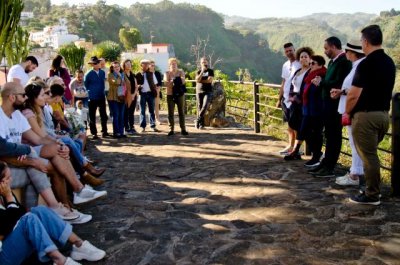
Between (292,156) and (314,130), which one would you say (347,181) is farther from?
(292,156)

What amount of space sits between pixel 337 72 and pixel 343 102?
457 millimetres

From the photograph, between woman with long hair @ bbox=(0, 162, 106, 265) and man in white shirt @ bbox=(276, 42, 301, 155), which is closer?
woman with long hair @ bbox=(0, 162, 106, 265)

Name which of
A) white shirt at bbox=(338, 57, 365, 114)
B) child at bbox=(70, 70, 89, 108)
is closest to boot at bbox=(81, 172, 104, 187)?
white shirt at bbox=(338, 57, 365, 114)

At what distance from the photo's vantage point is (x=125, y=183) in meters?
5.80

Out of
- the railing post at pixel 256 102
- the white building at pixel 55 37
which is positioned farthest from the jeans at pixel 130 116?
the white building at pixel 55 37

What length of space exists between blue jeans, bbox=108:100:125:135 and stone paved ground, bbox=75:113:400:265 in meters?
2.30

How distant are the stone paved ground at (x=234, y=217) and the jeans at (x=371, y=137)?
0.31 m

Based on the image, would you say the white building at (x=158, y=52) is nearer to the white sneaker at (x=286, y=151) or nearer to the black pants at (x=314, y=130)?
the white sneaker at (x=286, y=151)

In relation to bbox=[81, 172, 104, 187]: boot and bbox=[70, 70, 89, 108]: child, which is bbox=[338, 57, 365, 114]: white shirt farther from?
bbox=[70, 70, 89, 108]: child

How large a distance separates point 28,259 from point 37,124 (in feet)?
6.24

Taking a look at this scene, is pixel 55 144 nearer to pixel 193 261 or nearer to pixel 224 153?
pixel 193 261

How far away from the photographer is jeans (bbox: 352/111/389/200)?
4246 mm

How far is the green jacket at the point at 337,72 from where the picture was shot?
513 centimetres

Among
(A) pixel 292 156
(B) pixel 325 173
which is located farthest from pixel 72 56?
(B) pixel 325 173
